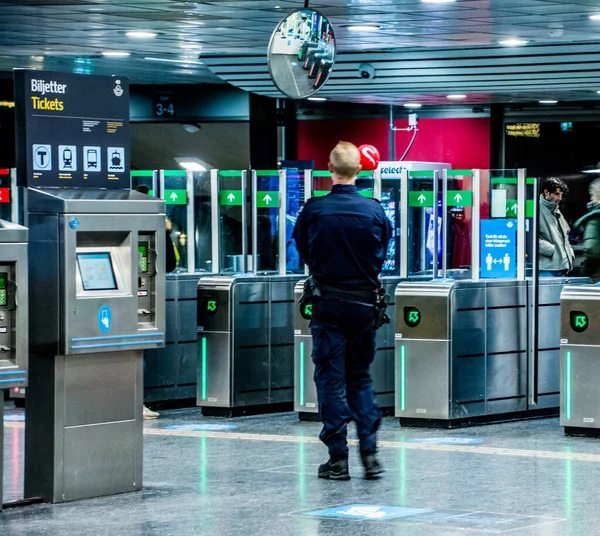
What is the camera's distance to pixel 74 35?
12773 millimetres

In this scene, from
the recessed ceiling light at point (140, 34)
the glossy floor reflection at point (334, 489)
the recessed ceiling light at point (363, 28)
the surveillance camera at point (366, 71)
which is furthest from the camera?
the surveillance camera at point (366, 71)

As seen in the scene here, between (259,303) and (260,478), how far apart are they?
300cm

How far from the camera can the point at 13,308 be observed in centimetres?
590

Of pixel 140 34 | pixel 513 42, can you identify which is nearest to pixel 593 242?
pixel 513 42

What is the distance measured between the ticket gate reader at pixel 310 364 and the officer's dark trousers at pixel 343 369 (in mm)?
2392

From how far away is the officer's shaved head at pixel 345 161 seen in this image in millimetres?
6852

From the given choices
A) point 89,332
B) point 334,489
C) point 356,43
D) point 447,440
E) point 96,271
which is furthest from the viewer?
point 356,43

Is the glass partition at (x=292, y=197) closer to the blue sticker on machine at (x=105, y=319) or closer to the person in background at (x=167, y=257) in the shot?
the person in background at (x=167, y=257)

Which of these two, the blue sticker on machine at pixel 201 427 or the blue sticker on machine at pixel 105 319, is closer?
the blue sticker on machine at pixel 105 319

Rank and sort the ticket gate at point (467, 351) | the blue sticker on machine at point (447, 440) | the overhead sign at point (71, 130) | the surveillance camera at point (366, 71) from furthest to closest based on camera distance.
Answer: the surveillance camera at point (366, 71)
the ticket gate at point (467, 351)
the blue sticker on machine at point (447, 440)
the overhead sign at point (71, 130)

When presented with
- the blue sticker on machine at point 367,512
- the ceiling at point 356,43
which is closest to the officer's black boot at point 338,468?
the blue sticker on machine at point 367,512

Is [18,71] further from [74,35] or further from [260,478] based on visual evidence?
[74,35]

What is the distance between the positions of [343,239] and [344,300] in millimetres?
308

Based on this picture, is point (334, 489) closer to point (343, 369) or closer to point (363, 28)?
point (343, 369)
